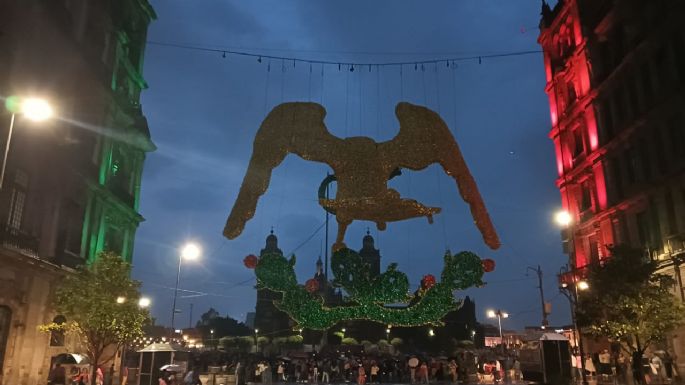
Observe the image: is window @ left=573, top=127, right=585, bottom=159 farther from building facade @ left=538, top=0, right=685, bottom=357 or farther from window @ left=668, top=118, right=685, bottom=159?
window @ left=668, top=118, right=685, bottom=159

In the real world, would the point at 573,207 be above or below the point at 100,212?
above

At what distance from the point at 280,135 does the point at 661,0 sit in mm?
25753

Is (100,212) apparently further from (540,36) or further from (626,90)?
(540,36)

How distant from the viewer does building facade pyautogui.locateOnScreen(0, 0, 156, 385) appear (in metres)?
22.5

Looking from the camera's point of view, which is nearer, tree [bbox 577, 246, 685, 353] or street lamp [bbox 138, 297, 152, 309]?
tree [bbox 577, 246, 685, 353]

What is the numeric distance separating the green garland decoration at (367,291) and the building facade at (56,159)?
33.0 feet

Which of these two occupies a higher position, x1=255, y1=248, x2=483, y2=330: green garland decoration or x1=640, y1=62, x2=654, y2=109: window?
x1=640, y1=62, x2=654, y2=109: window

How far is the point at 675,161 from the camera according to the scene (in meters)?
29.2

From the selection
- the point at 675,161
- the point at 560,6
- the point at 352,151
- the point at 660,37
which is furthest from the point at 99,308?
the point at 560,6

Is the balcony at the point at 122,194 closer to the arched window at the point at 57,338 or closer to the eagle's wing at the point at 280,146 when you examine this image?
the arched window at the point at 57,338

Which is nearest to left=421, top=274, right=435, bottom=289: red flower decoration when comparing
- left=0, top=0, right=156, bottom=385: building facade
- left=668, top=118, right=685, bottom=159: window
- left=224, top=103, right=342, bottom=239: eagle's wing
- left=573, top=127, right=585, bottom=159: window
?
left=224, top=103, right=342, bottom=239: eagle's wing

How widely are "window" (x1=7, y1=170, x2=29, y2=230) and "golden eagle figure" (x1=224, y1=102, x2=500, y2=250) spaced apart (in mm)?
11816

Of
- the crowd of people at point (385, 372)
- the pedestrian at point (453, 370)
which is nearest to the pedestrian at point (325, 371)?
the crowd of people at point (385, 372)

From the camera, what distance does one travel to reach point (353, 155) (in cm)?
1744
